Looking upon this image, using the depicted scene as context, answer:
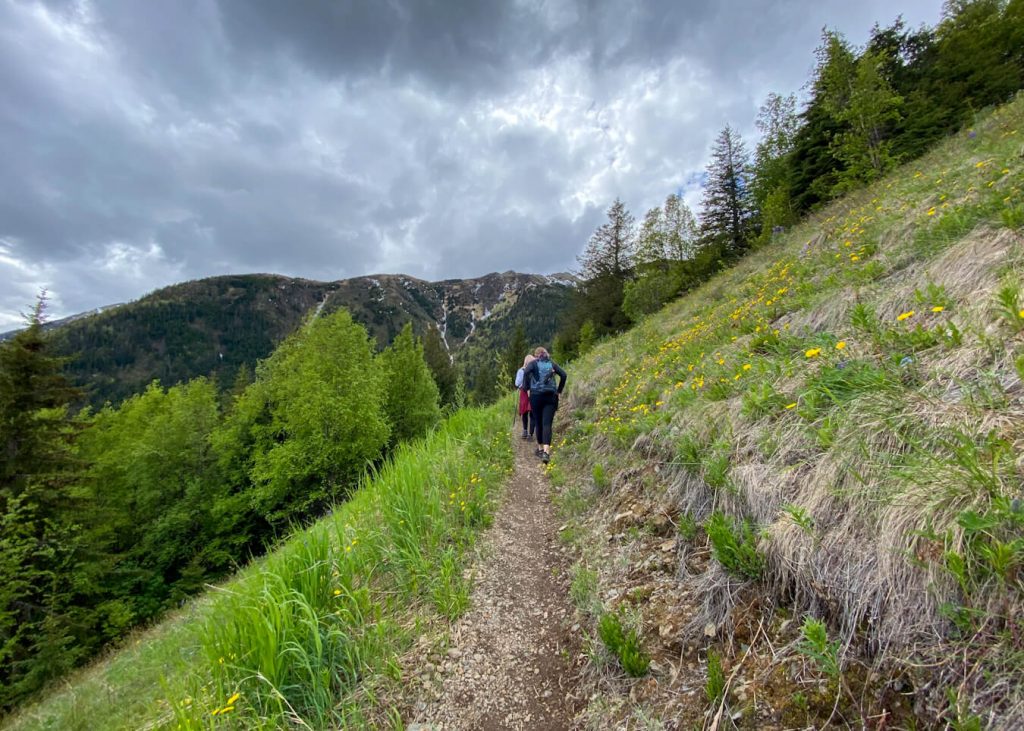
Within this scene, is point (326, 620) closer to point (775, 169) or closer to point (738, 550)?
point (738, 550)

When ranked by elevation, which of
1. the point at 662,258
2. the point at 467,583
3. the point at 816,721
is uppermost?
the point at 662,258

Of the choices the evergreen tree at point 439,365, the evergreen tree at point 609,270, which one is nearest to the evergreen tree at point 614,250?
the evergreen tree at point 609,270

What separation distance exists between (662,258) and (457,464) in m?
26.0

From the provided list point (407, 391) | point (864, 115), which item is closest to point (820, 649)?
point (864, 115)

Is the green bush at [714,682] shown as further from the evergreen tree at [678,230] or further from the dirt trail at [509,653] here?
the evergreen tree at [678,230]

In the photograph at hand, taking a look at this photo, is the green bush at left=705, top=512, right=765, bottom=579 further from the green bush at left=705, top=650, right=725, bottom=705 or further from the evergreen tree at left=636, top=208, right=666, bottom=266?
the evergreen tree at left=636, top=208, right=666, bottom=266

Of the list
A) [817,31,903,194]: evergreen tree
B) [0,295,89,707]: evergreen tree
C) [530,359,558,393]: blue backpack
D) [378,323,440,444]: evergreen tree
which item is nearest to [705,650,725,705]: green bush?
[530,359,558,393]: blue backpack

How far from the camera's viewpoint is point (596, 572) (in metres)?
3.76

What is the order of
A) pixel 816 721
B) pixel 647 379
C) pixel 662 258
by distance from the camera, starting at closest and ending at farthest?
pixel 816 721 → pixel 647 379 → pixel 662 258

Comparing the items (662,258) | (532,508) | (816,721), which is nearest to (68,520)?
(532,508)

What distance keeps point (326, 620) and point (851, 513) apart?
3.98m

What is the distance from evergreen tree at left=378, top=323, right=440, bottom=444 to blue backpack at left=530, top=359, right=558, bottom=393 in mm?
20370

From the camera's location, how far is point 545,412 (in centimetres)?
831

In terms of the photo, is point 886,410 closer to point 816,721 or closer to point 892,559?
point 892,559
